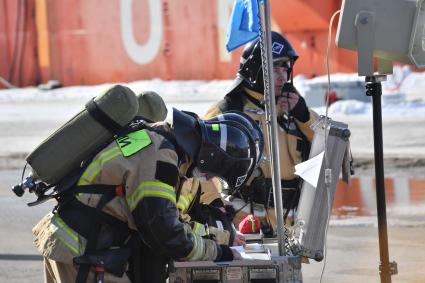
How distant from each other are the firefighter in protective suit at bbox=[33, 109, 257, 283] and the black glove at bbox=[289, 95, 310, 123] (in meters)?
1.83

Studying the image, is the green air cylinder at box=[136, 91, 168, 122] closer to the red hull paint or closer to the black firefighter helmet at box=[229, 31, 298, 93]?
the black firefighter helmet at box=[229, 31, 298, 93]

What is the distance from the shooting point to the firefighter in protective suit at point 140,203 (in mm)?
4098

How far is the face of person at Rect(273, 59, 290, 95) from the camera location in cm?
611

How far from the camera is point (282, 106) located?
20.1ft

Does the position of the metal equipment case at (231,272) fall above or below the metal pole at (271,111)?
below

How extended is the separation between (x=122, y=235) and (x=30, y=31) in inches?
864

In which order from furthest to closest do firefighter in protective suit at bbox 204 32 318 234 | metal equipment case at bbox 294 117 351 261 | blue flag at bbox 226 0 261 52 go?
firefighter in protective suit at bbox 204 32 318 234, blue flag at bbox 226 0 261 52, metal equipment case at bbox 294 117 351 261

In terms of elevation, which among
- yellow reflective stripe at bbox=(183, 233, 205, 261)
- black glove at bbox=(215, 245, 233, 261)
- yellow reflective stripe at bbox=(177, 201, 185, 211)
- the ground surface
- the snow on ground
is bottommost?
the snow on ground

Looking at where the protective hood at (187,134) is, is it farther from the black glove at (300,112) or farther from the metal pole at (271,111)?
the black glove at (300,112)

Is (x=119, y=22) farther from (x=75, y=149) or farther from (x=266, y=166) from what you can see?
(x=75, y=149)

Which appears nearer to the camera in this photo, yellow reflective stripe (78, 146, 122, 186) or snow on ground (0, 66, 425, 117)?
yellow reflective stripe (78, 146, 122, 186)

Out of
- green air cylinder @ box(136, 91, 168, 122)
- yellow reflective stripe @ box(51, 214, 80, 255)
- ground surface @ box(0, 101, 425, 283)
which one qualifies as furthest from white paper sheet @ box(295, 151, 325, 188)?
ground surface @ box(0, 101, 425, 283)

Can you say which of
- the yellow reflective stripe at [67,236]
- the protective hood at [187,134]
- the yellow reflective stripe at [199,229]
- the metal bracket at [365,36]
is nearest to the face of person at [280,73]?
the metal bracket at [365,36]

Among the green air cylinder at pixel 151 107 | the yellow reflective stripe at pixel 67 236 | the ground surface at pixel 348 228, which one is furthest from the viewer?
the ground surface at pixel 348 228
